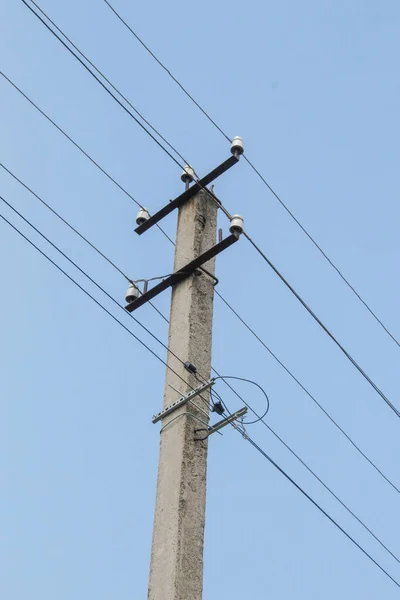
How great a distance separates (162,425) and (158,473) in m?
0.42

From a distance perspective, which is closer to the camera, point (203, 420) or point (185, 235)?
point (203, 420)

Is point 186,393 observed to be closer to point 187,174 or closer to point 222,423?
point 222,423

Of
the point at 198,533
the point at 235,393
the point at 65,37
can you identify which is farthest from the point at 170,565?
the point at 65,37

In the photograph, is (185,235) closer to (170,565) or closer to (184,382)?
(184,382)

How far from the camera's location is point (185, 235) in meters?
8.11

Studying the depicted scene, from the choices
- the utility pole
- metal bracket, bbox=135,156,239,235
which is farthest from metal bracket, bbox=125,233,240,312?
metal bracket, bbox=135,156,239,235

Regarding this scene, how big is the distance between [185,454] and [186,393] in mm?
536

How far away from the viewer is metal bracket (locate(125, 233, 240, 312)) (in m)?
7.49

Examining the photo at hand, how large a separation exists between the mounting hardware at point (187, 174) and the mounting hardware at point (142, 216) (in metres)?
0.45

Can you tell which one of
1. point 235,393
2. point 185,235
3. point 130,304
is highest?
point 185,235

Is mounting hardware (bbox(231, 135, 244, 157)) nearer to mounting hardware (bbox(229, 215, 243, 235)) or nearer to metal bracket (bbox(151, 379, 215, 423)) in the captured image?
mounting hardware (bbox(229, 215, 243, 235))

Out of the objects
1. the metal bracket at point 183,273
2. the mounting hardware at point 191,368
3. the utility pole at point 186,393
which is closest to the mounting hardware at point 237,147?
the utility pole at point 186,393

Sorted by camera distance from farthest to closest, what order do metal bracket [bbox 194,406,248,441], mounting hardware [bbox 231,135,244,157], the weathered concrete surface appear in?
mounting hardware [bbox 231,135,244,157] < metal bracket [bbox 194,406,248,441] < the weathered concrete surface

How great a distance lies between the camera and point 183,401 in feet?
22.2
